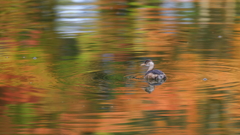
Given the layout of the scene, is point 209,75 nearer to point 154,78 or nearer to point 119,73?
point 154,78

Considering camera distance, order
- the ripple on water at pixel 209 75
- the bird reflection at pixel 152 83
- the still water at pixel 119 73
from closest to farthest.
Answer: the still water at pixel 119 73
the bird reflection at pixel 152 83
the ripple on water at pixel 209 75

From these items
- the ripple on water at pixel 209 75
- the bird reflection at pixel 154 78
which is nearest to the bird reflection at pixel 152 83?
the bird reflection at pixel 154 78

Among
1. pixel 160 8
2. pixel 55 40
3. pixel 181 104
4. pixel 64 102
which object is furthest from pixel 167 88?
pixel 160 8

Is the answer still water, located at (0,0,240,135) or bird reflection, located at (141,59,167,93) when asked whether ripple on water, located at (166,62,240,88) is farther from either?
bird reflection, located at (141,59,167,93)

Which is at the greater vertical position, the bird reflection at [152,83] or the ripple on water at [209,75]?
the bird reflection at [152,83]

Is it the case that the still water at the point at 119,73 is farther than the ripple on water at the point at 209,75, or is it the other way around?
the ripple on water at the point at 209,75

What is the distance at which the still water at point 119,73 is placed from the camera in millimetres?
6838

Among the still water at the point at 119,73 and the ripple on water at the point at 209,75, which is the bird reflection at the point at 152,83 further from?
the ripple on water at the point at 209,75

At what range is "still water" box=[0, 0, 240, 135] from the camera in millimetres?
6838

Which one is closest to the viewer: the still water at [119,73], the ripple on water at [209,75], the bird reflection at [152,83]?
the still water at [119,73]

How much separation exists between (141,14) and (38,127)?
10.8 metres

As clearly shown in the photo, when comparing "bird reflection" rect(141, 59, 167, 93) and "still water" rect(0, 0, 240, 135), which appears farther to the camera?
"bird reflection" rect(141, 59, 167, 93)

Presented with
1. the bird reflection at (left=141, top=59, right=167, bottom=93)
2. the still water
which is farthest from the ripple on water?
the bird reflection at (left=141, top=59, right=167, bottom=93)

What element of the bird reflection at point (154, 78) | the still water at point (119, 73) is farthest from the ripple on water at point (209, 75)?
the bird reflection at point (154, 78)
